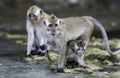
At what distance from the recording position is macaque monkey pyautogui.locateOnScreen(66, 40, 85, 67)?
38.2 ft

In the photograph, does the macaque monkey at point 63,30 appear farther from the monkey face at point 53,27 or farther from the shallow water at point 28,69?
the shallow water at point 28,69

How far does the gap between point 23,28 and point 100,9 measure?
5804 mm

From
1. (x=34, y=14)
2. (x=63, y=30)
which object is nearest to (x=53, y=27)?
(x=63, y=30)

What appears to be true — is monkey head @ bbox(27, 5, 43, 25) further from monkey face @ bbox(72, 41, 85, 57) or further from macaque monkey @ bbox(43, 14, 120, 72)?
monkey face @ bbox(72, 41, 85, 57)

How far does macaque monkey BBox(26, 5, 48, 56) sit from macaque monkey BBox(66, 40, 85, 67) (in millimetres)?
1394

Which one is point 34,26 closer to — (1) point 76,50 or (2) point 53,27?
(1) point 76,50

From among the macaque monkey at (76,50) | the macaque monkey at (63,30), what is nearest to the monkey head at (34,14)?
the macaque monkey at (63,30)

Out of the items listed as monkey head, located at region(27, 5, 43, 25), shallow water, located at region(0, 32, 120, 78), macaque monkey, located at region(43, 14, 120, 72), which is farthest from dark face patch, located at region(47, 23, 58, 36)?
monkey head, located at region(27, 5, 43, 25)

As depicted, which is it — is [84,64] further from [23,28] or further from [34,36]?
[23,28]

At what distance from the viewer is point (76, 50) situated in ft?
38.4

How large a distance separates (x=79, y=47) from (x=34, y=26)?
2.25m

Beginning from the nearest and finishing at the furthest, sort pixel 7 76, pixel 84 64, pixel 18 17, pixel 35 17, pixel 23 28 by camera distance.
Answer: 1. pixel 7 76
2. pixel 84 64
3. pixel 35 17
4. pixel 23 28
5. pixel 18 17

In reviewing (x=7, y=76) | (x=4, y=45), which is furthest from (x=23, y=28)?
(x=7, y=76)

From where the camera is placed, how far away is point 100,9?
2462 cm
